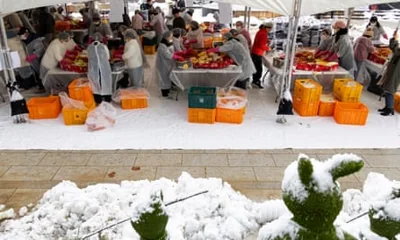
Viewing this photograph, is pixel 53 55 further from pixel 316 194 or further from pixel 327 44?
pixel 316 194

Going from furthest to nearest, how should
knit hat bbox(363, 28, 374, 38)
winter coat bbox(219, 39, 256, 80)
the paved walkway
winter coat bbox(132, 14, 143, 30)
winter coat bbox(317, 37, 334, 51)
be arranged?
winter coat bbox(132, 14, 143, 30), knit hat bbox(363, 28, 374, 38), winter coat bbox(317, 37, 334, 51), winter coat bbox(219, 39, 256, 80), the paved walkway

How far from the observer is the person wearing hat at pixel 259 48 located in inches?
295

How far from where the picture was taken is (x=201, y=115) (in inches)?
227

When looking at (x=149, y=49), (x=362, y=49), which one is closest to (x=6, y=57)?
(x=149, y=49)

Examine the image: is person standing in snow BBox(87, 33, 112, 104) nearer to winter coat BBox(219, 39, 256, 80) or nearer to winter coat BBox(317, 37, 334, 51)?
winter coat BBox(219, 39, 256, 80)

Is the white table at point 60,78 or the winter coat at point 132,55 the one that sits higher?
the winter coat at point 132,55

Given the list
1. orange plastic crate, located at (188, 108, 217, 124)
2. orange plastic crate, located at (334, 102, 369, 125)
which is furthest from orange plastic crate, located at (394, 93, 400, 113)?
orange plastic crate, located at (188, 108, 217, 124)

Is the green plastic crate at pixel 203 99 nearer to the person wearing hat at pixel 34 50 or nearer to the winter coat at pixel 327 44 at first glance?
the winter coat at pixel 327 44

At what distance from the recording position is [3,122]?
229 inches

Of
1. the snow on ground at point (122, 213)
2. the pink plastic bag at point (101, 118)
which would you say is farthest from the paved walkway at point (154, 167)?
the pink plastic bag at point (101, 118)

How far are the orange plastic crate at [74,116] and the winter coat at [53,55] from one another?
152 centimetres

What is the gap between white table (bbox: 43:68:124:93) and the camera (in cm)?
660

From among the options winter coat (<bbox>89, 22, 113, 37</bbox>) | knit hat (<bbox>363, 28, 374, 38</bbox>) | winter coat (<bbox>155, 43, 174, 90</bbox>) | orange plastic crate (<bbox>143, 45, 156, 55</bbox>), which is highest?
knit hat (<bbox>363, 28, 374, 38</bbox>)

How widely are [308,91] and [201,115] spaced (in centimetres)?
191
